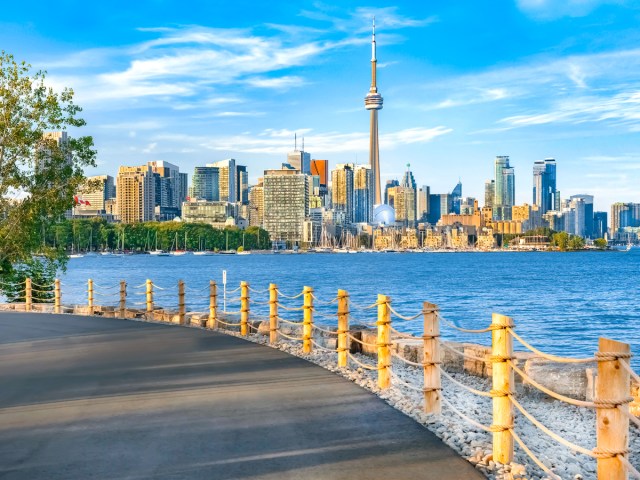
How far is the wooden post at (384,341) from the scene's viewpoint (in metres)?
12.4

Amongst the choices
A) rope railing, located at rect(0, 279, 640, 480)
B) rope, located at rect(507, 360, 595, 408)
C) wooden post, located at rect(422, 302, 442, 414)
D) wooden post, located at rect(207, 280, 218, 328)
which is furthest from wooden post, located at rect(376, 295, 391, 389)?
wooden post, located at rect(207, 280, 218, 328)

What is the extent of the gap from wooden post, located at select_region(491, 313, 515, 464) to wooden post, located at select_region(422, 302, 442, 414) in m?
2.20

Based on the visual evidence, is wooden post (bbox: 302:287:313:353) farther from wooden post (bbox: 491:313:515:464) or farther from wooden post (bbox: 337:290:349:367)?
wooden post (bbox: 491:313:515:464)

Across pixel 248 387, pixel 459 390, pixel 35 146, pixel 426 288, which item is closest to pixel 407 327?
pixel 35 146

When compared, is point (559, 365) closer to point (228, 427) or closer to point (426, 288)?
point (228, 427)

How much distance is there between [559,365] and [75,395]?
359 inches

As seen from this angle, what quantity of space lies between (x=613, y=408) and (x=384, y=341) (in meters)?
6.73

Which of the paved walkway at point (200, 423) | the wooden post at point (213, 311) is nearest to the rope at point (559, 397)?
the paved walkway at point (200, 423)

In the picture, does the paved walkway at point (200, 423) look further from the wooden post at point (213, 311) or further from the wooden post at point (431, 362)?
the wooden post at point (213, 311)

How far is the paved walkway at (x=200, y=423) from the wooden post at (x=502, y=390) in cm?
57

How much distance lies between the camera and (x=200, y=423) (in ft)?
31.1

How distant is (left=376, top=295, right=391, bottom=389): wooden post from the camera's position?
12352 millimetres

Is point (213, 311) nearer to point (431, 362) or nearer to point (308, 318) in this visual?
point (308, 318)

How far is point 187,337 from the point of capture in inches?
797
